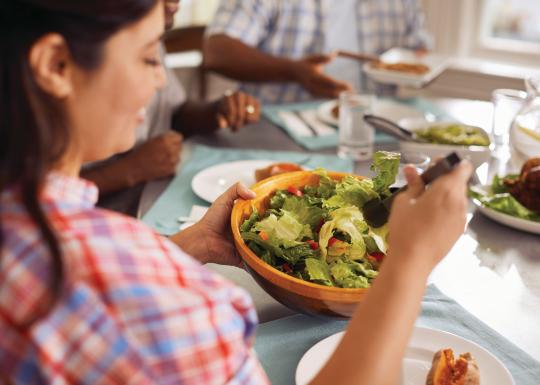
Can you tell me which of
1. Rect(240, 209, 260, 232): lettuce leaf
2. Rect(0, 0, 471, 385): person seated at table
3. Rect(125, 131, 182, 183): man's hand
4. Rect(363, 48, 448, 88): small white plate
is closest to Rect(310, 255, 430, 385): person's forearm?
Rect(0, 0, 471, 385): person seated at table

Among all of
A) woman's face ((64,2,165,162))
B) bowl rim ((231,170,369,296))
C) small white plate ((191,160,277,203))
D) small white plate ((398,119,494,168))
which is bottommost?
small white plate ((191,160,277,203))

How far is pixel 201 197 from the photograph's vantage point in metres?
1.45

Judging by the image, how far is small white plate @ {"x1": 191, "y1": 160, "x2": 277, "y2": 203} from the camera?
1465 millimetres

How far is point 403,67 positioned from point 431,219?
164cm

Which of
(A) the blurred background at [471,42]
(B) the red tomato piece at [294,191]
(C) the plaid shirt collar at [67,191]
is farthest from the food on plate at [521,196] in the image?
(A) the blurred background at [471,42]

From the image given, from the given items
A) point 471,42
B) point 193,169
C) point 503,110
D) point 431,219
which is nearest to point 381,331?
point 431,219

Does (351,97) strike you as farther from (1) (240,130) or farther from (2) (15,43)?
(2) (15,43)

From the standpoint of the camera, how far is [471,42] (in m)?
3.55

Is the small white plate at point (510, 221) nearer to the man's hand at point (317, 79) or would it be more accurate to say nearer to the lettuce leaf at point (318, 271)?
the lettuce leaf at point (318, 271)

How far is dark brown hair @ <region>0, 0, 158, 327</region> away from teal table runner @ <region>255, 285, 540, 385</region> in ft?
1.41

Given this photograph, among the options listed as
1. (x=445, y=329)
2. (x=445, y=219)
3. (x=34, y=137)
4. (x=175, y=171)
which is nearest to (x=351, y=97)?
(x=175, y=171)

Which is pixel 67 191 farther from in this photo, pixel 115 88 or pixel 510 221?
pixel 510 221

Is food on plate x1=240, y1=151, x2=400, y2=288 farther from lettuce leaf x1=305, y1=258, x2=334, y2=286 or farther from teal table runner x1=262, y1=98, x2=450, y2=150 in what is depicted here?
teal table runner x1=262, y1=98, x2=450, y2=150

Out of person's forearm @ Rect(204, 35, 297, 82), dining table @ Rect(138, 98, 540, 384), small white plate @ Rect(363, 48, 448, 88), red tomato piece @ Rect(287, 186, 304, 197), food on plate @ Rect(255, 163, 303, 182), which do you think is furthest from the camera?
person's forearm @ Rect(204, 35, 297, 82)
